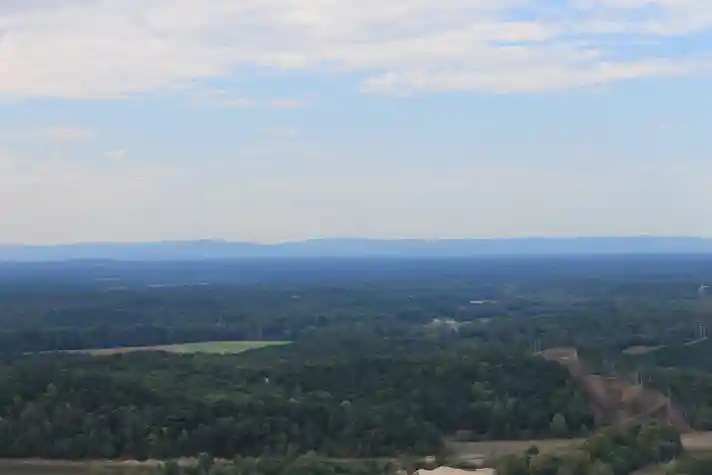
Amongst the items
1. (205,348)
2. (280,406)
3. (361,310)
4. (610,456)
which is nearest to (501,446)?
(280,406)

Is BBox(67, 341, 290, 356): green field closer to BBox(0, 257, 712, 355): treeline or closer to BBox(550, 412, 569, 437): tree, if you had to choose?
BBox(0, 257, 712, 355): treeline

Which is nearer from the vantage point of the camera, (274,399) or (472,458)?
(472,458)

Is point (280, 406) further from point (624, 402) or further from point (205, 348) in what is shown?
point (205, 348)

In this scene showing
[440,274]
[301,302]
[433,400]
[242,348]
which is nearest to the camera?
[433,400]

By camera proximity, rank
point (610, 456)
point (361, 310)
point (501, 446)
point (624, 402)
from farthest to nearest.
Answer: point (361, 310) < point (624, 402) < point (501, 446) < point (610, 456)

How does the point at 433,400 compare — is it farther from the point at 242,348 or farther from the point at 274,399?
the point at 242,348

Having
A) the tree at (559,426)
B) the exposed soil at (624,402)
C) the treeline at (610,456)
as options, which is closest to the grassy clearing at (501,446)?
the tree at (559,426)

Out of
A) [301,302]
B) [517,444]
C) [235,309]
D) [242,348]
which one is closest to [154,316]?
[235,309]

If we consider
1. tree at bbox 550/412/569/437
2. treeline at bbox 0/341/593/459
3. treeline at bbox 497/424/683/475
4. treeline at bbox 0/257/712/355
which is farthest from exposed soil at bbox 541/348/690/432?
treeline at bbox 0/257/712/355
